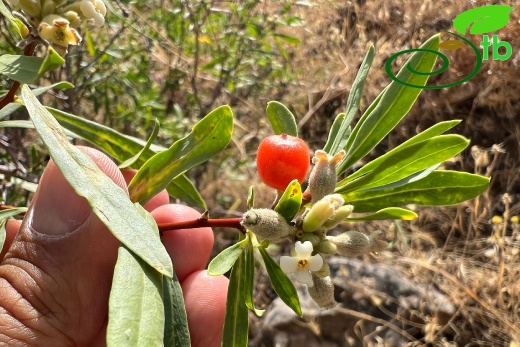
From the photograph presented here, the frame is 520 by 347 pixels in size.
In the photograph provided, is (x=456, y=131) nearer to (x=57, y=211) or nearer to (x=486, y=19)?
(x=486, y=19)

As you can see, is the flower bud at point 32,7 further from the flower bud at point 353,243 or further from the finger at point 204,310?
the finger at point 204,310

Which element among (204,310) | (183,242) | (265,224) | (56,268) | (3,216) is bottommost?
(204,310)

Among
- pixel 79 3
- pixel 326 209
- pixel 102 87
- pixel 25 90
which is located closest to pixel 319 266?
pixel 326 209

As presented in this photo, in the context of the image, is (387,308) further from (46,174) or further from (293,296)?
(46,174)

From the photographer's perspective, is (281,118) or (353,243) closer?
(353,243)

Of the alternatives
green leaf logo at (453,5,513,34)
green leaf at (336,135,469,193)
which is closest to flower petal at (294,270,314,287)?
green leaf at (336,135,469,193)

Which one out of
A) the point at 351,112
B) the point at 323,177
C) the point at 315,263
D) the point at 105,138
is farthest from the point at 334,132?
the point at 105,138

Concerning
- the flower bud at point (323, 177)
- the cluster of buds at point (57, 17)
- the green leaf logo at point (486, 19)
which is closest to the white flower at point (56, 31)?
the cluster of buds at point (57, 17)
